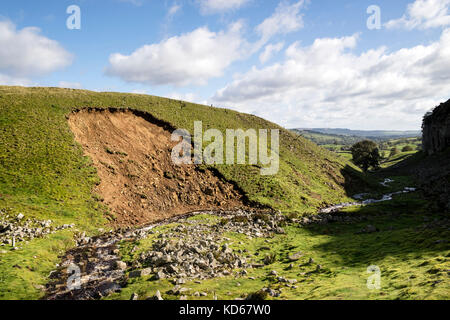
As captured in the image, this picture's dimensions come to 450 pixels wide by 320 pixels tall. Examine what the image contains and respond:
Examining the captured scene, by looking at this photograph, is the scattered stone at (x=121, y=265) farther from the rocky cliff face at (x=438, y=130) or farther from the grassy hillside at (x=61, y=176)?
the rocky cliff face at (x=438, y=130)

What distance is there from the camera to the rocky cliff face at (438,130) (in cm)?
10156

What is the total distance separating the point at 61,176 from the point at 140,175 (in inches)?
509

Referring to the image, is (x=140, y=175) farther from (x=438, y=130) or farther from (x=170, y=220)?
(x=438, y=130)

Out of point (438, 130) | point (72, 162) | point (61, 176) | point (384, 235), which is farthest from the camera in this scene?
point (438, 130)

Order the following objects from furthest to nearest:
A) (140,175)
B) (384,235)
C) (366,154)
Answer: (366,154) < (140,175) < (384,235)

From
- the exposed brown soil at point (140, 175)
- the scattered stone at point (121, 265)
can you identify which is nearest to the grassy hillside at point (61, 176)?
the exposed brown soil at point (140, 175)

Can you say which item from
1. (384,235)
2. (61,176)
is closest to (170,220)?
(61,176)

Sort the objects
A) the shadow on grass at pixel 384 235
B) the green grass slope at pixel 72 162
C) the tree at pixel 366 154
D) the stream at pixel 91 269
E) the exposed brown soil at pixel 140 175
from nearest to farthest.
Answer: the stream at pixel 91 269, the shadow on grass at pixel 384 235, the green grass slope at pixel 72 162, the exposed brown soil at pixel 140 175, the tree at pixel 366 154

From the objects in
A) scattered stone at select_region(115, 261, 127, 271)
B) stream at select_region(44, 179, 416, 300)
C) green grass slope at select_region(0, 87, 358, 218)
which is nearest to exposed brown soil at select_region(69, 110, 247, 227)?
green grass slope at select_region(0, 87, 358, 218)

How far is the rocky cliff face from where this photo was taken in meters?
102

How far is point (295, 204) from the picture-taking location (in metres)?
49.7

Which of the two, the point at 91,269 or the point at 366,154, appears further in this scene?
the point at 366,154

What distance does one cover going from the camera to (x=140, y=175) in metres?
47.8

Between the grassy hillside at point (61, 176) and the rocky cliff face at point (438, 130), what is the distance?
2363 inches
